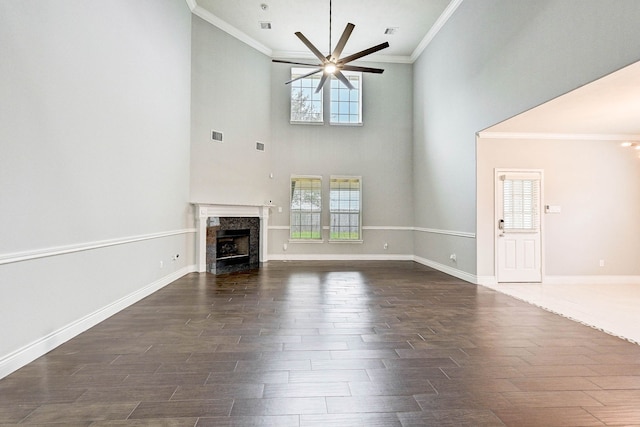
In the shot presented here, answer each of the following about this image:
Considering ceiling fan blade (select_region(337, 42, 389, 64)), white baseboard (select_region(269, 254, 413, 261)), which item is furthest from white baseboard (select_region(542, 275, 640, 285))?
ceiling fan blade (select_region(337, 42, 389, 64))

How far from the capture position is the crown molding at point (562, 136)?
541 cm

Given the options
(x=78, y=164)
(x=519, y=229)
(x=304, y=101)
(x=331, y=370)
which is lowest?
(x=331, y=370)

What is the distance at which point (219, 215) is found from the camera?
6801 millimetres

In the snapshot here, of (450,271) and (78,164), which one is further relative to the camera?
(450,271)

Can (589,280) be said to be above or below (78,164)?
below

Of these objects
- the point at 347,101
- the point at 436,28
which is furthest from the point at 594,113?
the point at 347,101

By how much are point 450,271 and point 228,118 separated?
5.55 metres

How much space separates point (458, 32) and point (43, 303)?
23.2 feet

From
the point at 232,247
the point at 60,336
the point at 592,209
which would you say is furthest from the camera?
the point at 232,247

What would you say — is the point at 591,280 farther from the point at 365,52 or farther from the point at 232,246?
the point at 232,246

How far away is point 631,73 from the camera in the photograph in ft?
9.93

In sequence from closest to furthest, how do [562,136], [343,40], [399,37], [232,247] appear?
1. [343,40]
2. [562,136]
3. [232,247]
4. [399,37]

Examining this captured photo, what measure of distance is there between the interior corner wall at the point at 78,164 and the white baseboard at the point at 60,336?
12 mm

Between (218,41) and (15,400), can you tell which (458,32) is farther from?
(15,400)
